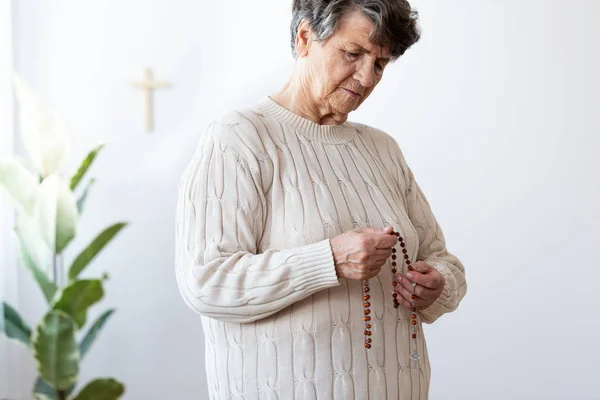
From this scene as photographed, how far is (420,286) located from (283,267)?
1.06ft

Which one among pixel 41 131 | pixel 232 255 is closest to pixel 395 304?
pixel 232 255

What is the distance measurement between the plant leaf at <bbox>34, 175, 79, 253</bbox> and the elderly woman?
643 mm

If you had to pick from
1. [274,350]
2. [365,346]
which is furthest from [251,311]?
[365,346]

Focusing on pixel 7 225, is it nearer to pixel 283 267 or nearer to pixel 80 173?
pixel 80 173

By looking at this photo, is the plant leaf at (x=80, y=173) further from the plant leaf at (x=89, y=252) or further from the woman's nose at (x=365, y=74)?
the woman's nose at (x=365, y=74)

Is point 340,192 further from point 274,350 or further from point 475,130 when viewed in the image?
point 475,130

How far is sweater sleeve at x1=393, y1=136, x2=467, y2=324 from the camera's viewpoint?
159 centimetres

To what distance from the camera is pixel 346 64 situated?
149 cm

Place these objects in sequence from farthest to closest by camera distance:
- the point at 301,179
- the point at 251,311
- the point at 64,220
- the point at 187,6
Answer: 1. the point at 187,6
2. the point at 64,220
3. the point at 301,179
4. the point at 251,311

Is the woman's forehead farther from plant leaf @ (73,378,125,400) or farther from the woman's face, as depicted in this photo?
plant leaf @ (73,378,125,400)

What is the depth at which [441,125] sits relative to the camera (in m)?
2.98

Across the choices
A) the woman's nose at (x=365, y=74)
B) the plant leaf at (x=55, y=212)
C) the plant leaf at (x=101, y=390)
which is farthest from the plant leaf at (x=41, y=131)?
the woman's nose at (x=365, y=74)

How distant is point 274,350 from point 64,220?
846 millimetres

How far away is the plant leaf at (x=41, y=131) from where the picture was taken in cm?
202
